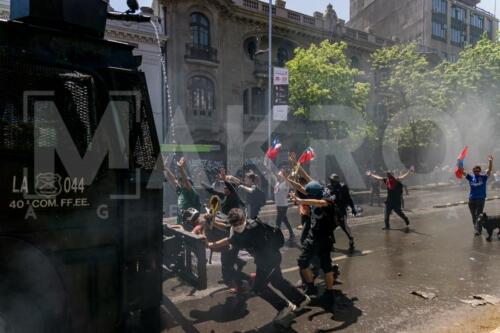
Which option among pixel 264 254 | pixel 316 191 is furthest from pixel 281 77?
pixel 264 254

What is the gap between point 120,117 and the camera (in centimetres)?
348

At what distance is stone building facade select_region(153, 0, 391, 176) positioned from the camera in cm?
2416

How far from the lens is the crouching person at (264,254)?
4.87 metres

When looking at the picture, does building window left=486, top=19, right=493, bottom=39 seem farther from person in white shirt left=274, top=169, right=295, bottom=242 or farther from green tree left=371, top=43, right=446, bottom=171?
person in white shirt left=274, top=169, right=295, bottom=242

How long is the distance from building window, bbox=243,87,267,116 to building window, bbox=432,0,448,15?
99.0ft

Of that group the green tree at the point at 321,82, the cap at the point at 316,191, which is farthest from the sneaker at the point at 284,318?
the green tree at the point at 321,82

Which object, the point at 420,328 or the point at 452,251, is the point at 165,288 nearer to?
the point at 420,328

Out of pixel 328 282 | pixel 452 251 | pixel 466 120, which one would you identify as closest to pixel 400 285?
pixel 328 282

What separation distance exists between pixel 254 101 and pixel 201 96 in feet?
14.8

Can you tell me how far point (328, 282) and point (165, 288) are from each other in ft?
7.85

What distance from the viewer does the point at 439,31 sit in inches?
1886

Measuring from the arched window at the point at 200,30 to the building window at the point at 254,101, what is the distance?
4388mm

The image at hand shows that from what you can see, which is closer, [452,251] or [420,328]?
[420,328]

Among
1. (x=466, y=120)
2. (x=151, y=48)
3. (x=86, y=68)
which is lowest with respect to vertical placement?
(x=86, y=68)
